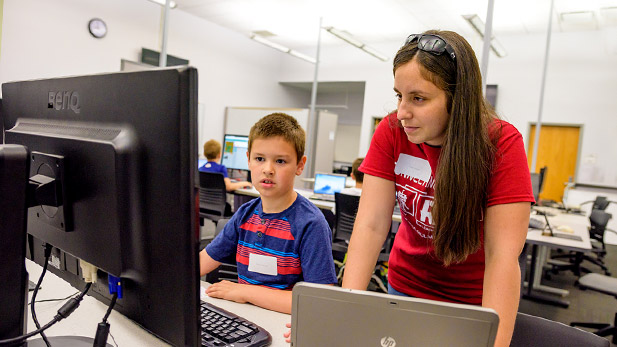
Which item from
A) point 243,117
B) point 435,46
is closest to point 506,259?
point 435,46

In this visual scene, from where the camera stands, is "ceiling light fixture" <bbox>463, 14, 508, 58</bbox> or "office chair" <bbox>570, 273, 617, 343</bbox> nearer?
"office chair" <bbox>570, 273, 617, 343</bbox>

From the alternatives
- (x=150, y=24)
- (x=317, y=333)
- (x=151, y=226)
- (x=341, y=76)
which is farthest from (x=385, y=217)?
(x=341, y=76)

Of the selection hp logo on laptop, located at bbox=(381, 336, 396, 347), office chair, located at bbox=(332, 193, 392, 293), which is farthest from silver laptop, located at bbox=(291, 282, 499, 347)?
office chair, located at bbox=(332, 193, 392, 293)

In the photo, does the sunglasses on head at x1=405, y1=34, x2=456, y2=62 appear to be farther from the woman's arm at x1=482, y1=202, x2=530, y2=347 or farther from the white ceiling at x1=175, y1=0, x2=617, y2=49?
the white ceiling at x1=175, y1=0, x2=617, y2=49

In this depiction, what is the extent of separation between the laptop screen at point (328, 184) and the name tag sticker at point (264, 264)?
287cm

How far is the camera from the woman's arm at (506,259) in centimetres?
81

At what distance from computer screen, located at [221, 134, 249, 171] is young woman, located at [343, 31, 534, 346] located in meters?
3.84

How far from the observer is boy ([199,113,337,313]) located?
1.20 metres

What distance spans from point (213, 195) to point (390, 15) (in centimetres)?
427

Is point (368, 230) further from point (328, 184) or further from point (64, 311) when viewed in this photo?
point (328, 184)

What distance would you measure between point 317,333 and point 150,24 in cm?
690

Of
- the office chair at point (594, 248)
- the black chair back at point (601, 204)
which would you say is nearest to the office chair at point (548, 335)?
the office chair at point (594, 248)

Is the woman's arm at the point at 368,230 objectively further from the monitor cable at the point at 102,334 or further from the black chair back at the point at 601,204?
the black chair back at the point at 601,204

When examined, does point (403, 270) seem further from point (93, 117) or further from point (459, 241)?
point (93, 117)
